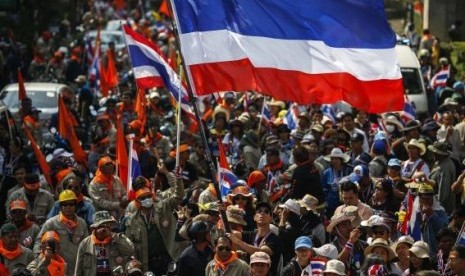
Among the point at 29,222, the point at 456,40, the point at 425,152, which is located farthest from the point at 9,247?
the point at 456,40

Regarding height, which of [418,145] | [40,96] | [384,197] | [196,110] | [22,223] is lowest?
[40,96]

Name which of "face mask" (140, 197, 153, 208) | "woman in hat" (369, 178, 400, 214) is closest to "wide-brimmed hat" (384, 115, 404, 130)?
"woman in hat" (369, 178, 400, 214)

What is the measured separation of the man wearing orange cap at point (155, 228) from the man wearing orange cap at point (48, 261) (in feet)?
5.59

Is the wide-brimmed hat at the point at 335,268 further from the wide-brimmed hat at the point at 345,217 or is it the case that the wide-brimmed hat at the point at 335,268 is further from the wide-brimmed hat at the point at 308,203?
the wide-brimmed hat at the point at 308,203

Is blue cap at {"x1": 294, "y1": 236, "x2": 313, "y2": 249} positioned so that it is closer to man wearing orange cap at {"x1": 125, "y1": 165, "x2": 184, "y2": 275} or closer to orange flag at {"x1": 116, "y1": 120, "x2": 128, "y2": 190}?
man wearing orange cap at {"x1": 125, "y1": 165, "x2": 184, "y2": 275}

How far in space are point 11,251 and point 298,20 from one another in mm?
3473

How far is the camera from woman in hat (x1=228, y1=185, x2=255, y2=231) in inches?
615

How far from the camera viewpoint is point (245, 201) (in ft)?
51.4

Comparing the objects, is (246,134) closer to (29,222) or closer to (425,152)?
(425,152)

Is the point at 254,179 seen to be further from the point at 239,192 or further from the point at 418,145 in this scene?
the point at 418,145

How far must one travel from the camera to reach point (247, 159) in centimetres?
2092

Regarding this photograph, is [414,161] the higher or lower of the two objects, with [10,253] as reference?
lower

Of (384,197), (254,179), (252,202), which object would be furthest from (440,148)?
(252,202)

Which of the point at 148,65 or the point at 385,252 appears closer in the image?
the point at 385,252
